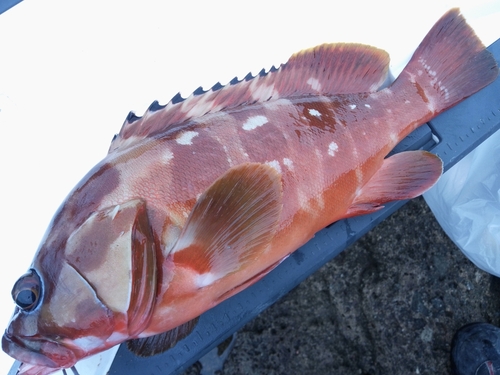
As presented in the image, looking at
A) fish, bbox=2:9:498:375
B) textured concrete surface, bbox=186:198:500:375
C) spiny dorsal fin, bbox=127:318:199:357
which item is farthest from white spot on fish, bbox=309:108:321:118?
textured concrete surface, bbox=186:198:500:375

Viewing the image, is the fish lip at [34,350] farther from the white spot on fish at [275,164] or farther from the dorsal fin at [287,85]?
the white spot on fish at [275,164]

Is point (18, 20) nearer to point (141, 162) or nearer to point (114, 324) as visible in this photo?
point (141, 162)

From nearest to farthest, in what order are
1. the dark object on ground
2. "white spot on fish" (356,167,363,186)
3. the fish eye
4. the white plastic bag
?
1. the fish eye
2. "white spot on fish" (356,167,363,186)
3. the white plastic bag
4. the dark object on ground

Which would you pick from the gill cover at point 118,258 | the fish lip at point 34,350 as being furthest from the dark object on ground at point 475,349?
the fish lip at point 34,350

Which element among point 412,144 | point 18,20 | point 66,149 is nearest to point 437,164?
point 412,144

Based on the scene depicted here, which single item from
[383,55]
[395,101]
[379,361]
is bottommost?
[379,361]

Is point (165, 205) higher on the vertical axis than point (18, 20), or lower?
lower

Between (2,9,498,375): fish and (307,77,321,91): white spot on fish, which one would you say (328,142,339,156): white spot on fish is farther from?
(307,77,321,91): white spot on fish
